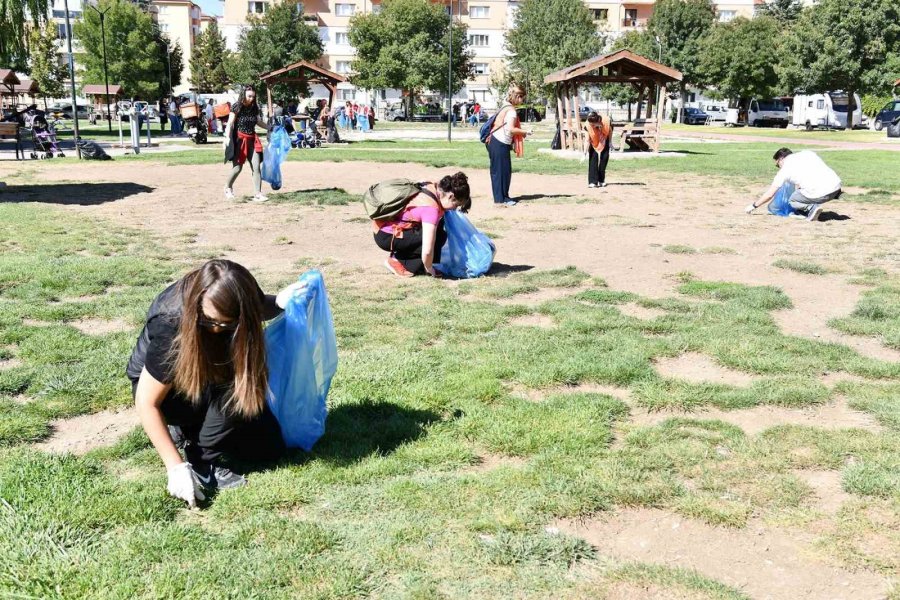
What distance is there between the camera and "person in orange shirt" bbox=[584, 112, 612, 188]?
46.5ft

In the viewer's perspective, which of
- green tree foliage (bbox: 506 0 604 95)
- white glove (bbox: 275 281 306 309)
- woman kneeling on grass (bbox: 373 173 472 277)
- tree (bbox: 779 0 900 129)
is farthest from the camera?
green tree foliage (bbox: 506 0 604 95)

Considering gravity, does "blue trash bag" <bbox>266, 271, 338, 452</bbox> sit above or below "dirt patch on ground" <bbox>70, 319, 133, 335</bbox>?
above

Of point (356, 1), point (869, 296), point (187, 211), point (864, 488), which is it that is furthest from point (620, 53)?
point (356, 1)

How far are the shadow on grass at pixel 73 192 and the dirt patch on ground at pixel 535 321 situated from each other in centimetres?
871

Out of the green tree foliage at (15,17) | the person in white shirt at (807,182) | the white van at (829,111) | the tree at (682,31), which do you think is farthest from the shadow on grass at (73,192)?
the tree at (682,31)

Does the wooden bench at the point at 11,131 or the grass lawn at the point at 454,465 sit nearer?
the grass lawn at the point at 454,465

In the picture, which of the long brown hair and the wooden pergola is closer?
the long brown hair

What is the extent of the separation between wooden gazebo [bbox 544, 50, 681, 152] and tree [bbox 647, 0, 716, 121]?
3718cm

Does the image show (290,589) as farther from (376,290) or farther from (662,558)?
(376,290)

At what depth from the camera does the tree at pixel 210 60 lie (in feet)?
243

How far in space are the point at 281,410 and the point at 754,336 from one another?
3353 millimetres

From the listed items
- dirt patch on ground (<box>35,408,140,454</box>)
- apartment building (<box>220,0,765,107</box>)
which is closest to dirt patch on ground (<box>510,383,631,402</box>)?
dirt patch on ground (<box>35,408,140,454</box>)

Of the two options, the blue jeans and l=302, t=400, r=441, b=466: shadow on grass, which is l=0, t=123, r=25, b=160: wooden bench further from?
l=302, t=400, r=441, b=466: shadow on grass

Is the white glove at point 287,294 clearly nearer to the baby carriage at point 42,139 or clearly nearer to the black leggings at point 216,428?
the black leggings at point 216,428
